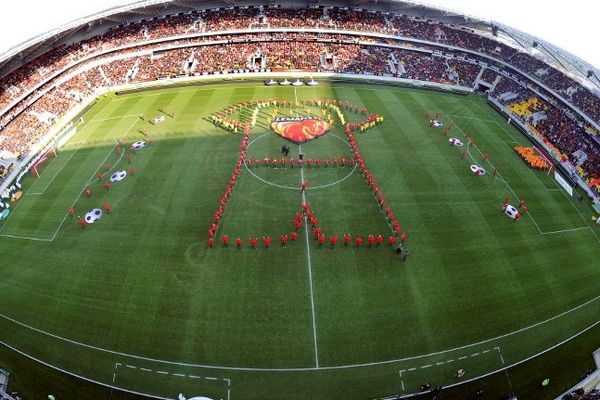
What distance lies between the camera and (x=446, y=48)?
6600cm

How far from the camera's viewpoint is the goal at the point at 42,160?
41656 mm

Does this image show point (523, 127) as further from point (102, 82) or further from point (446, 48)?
point (102, 82)

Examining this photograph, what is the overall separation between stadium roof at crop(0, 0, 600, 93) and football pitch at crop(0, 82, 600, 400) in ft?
46.6

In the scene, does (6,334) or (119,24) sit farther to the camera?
(119,24)

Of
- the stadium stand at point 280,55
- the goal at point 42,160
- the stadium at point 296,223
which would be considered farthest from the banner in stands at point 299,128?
the goal at point 42,160

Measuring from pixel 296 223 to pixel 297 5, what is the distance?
54.8 m

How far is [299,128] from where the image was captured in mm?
45969

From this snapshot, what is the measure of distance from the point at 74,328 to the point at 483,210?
3415 cm

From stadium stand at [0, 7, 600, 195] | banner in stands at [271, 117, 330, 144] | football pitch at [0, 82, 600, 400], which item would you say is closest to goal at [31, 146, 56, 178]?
football pitch at [0, 82, 600, 400]

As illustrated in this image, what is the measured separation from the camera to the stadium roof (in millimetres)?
47062

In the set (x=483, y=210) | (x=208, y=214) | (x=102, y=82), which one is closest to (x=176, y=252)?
(x=208, y=214)

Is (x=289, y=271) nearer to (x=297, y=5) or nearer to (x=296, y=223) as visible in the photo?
(x=296, y=223)

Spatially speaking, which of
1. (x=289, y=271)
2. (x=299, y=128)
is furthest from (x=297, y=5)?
(x=289, y=271)

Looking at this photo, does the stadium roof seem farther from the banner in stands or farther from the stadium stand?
the banner in stands
